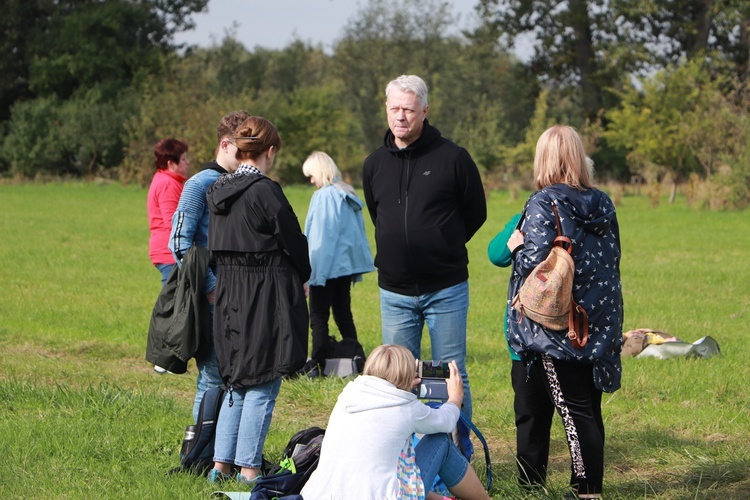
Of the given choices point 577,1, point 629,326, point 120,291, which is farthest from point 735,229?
point 577,1

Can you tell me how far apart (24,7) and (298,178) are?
56.1ft

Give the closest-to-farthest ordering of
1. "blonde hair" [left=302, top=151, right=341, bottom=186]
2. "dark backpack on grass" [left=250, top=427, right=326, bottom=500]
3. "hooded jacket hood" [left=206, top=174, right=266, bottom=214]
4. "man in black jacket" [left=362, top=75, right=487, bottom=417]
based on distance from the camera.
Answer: "dark backpack on grass" [left=250, top=427, right=326, bottom=500] → "hooded jacket hood" [left=206, top=174, right=266, bottom=214] → "man in black jacket" [left=362, top=75, right=487, bottom=417] → "blonde hair" [left=302, top=151, right=341, bottom=186]

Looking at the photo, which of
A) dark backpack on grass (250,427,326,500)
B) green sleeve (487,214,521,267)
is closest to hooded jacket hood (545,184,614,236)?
green sleeve (487,214,521,267)

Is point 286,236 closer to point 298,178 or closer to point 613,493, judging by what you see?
point 613,493

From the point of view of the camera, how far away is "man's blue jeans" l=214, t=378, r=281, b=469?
5.32m

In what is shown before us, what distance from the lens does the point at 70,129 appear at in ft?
155

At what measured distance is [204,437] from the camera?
561 centimetres

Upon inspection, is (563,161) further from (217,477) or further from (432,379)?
(217,477)

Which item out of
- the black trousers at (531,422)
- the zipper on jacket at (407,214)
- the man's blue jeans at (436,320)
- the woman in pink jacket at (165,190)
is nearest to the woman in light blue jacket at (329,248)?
the woman in pink jacket at (165,190)

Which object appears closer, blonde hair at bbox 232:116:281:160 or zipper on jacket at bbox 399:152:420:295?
blonde hair at bbox 232:116:281:160

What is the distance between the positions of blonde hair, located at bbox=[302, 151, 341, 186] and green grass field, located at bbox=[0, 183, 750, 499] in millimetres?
2004

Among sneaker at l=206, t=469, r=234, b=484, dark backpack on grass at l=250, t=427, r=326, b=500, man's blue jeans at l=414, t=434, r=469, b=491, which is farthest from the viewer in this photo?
sneaker at l=206, t=469, r=234, b=484

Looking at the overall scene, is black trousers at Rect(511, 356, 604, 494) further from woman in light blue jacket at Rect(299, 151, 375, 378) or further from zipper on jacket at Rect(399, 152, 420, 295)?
woman in light blue jacket at Rect(299, 151, 375, 378)

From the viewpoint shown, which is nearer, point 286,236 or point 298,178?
point 286,236
